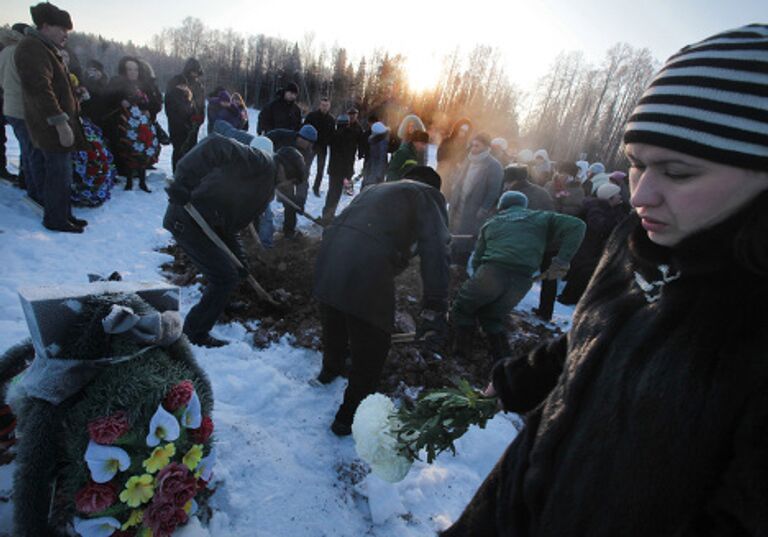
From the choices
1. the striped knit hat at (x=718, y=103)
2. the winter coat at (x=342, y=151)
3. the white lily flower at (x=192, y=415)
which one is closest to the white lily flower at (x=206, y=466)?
the white lily flower at (x=192, y=415)

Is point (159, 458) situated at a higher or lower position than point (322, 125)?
lower

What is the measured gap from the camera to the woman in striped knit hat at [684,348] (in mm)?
714

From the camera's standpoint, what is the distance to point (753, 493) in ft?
2.09

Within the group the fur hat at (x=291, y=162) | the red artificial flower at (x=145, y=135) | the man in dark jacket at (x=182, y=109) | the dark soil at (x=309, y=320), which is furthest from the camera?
the man in dark jacket at (x=182, y=109)

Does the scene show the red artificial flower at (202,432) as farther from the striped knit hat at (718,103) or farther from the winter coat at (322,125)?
the winter coat at (322,125)

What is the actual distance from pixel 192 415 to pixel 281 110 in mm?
7422

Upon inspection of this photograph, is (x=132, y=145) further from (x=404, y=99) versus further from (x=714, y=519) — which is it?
(x=404, y=99)

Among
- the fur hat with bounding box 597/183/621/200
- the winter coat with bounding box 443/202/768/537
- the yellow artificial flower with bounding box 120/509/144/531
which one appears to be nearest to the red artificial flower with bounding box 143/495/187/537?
the yellow artificial flower with bounding box 120/509/144/531

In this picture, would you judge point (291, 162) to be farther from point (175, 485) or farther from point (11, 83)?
point (11, 83)

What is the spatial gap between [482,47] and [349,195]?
41.1 meters

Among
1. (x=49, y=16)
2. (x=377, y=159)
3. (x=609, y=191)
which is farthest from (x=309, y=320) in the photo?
(x=377, y=159)

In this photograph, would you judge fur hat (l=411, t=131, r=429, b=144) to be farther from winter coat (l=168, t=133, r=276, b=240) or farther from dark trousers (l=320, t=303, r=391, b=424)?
dark trousers (l=320, t=303, r=391, b=424)

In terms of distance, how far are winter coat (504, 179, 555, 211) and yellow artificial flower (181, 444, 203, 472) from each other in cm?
542

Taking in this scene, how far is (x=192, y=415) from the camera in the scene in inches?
62.2
